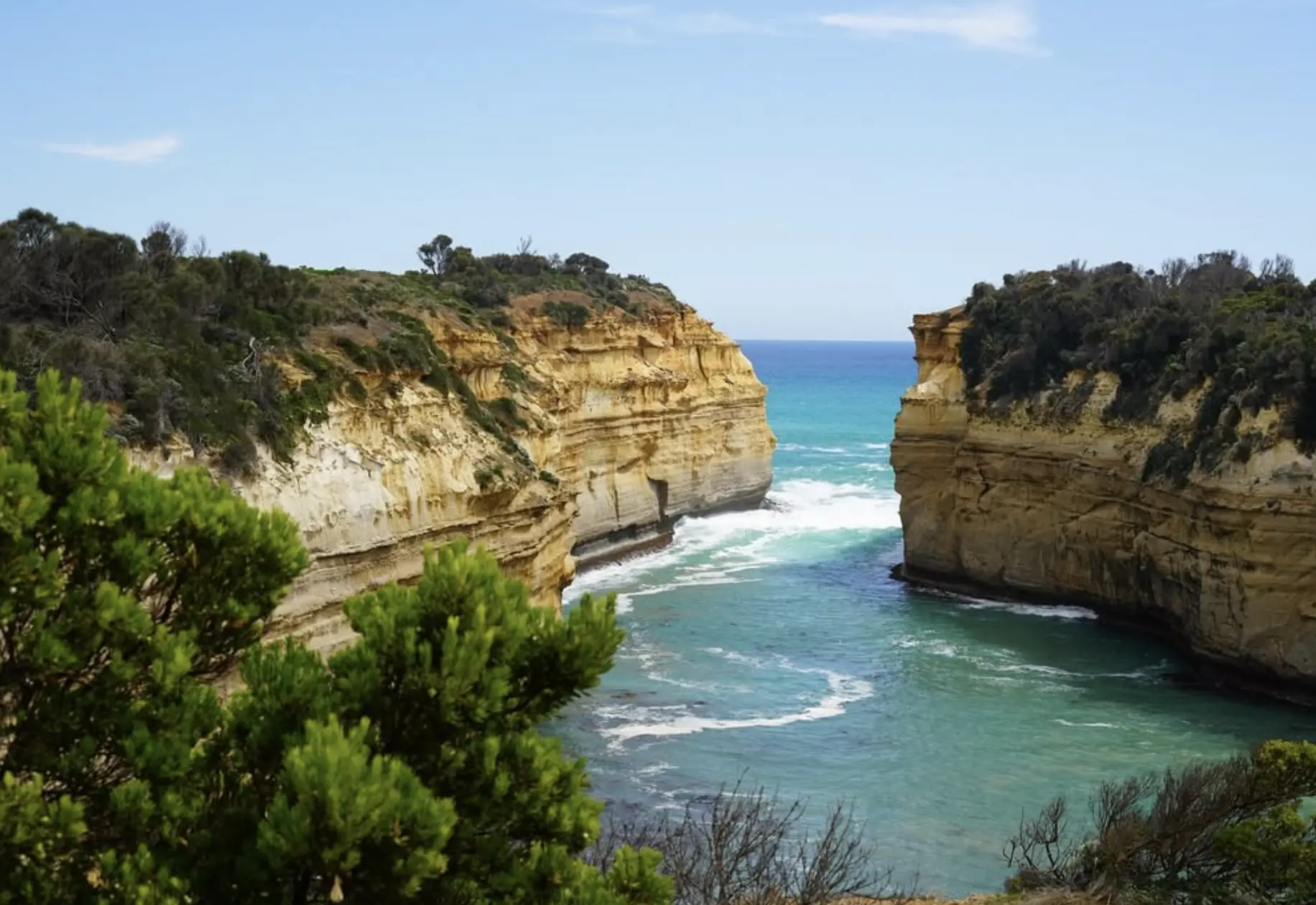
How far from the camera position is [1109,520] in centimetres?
3691

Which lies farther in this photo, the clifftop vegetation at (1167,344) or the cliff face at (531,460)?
the clifftop vegetation at (1167,344)

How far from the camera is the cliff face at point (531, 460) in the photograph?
22922 mm

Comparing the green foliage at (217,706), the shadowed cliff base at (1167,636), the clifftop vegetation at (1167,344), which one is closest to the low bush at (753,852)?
the green foliage at (217,706)

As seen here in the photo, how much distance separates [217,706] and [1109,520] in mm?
31343

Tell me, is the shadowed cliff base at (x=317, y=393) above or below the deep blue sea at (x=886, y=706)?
above

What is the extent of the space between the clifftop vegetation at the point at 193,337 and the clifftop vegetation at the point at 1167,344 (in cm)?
1652

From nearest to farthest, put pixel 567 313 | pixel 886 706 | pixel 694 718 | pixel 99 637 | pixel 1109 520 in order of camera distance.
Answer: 1. pixel 99 637
2. pixel 694 718
3. pixel 886 706
4. pixel 1109 520
5. pixel 567 313

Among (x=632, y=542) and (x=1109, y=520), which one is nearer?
(x=1109, y=520)

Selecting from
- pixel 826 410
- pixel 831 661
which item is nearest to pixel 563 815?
pixel 831 661

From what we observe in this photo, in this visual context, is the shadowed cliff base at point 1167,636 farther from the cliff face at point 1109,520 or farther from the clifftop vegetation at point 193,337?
the clifftop vegetation at point 193,337

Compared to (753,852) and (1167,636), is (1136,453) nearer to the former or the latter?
(1167,636)

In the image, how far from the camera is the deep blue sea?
23.6m

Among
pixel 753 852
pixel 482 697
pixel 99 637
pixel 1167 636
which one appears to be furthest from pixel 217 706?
pixel 1167 636

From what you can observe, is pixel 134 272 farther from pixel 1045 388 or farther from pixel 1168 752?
pixel 1045 388
